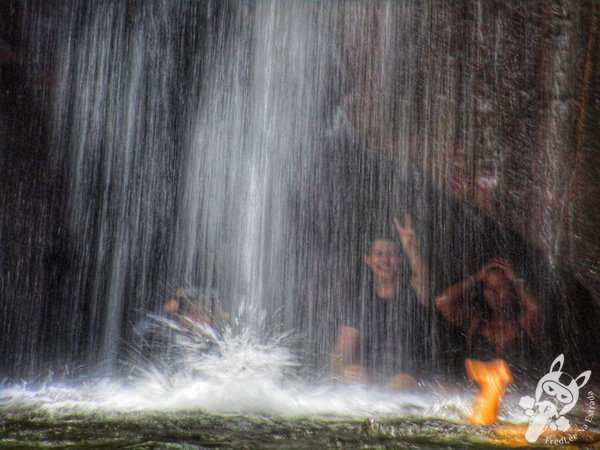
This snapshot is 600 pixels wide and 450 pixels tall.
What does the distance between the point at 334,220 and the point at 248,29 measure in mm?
2776

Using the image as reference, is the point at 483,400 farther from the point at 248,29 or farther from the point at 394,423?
the point at 248,29

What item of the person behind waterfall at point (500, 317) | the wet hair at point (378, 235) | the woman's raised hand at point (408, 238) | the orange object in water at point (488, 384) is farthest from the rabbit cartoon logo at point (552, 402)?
the wet hair at point (378, 235)

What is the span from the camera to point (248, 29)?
6.66 meters

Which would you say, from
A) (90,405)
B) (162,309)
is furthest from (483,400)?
(162,309)

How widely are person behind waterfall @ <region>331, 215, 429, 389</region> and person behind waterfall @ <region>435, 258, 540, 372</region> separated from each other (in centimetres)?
56

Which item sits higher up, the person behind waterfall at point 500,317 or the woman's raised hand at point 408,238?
the woman's raised hand at point 408,238

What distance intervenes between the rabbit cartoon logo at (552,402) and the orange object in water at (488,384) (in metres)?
0.24

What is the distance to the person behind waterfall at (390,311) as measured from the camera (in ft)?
20.4

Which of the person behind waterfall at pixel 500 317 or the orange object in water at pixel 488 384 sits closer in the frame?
the orange object in water at pixel 488 384

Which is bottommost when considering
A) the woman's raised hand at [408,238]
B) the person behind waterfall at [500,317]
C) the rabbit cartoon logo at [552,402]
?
the rabbit cartoon logo at [552,402]

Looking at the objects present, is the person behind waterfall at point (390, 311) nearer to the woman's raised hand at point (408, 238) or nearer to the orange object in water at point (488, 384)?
the woman's raised hand at point (408, 238)

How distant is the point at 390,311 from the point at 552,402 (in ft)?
8.09

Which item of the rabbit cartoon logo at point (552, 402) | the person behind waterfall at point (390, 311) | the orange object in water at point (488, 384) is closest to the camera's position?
the rabbit cartoon logo at point (552, 402)

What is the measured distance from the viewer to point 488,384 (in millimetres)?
5129
